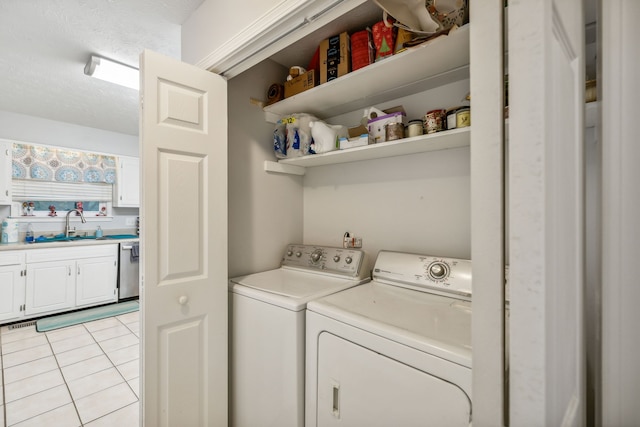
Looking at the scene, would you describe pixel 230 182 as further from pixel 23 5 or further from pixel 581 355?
pixel 581 355

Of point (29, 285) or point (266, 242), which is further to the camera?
A: point (29, 285)

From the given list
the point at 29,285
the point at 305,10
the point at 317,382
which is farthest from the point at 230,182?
the point at 29,285

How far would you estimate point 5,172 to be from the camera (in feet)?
11.4

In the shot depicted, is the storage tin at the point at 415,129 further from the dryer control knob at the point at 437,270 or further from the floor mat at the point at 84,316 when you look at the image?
the floor mat at the point at 84,316

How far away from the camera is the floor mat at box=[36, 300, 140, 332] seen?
326 centimetres

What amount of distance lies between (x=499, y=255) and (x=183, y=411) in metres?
1.67

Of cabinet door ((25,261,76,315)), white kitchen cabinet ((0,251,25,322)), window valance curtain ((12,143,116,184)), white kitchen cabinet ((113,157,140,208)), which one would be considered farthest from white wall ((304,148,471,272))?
window valance curtain ((12,143,116,184))

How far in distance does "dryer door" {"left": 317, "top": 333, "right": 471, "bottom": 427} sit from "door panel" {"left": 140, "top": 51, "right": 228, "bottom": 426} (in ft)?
2.30

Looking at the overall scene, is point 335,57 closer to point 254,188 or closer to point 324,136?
point 324,136

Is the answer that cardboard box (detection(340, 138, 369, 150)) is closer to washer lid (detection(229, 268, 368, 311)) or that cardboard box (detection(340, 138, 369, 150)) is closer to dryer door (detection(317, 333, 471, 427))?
washer lid (detection(229, 268, 368, 311))

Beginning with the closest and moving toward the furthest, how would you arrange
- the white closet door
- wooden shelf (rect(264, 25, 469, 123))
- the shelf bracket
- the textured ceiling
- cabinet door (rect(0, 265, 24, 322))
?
the white closet door, wooden shelf (rect(264, 25, 469, 123)), the textured ceiling, the shelf bracket, cabinet door (rect(0, 265, 24, 322))

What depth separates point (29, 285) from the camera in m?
3.32

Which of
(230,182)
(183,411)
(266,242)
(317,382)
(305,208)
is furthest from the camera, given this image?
(305,208)

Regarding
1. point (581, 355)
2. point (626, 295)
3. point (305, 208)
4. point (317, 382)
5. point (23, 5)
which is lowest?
point (317, 382)
